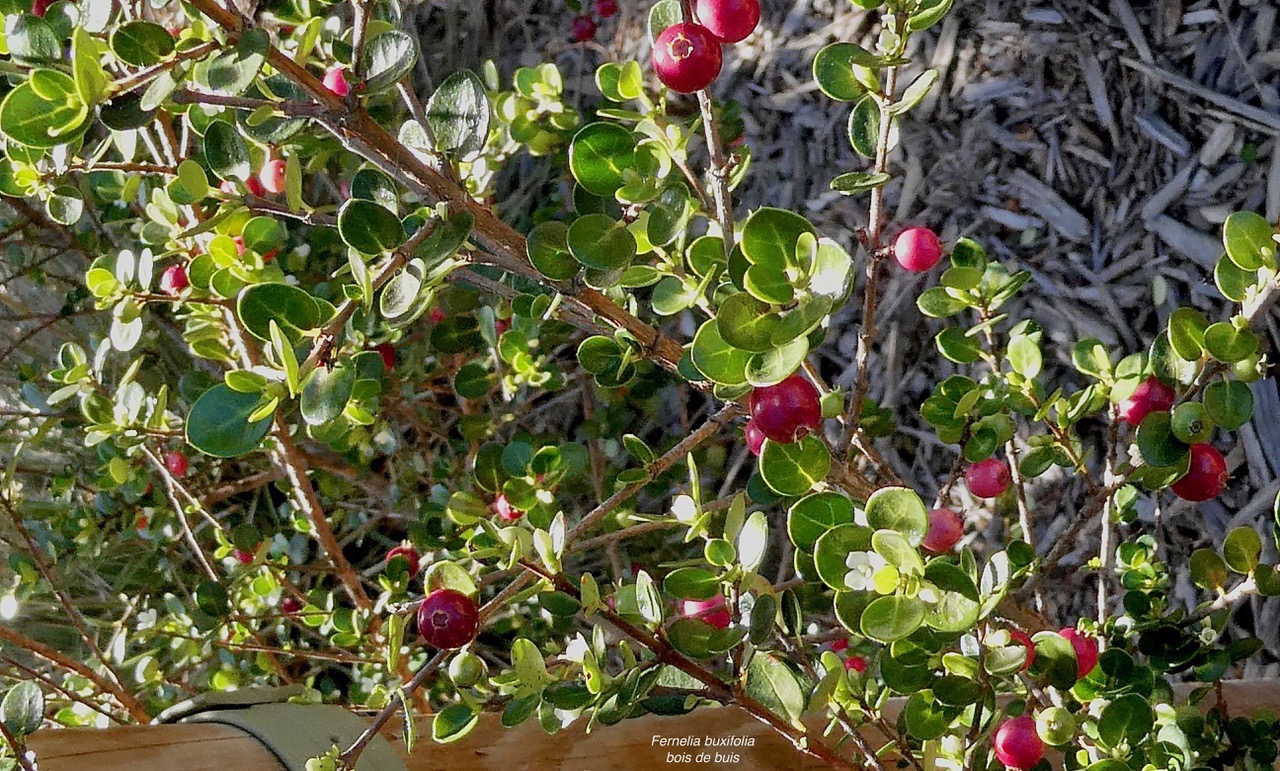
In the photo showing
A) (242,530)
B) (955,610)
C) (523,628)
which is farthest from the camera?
(523,628)

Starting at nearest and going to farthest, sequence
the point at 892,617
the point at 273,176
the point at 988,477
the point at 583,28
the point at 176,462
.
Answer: the point at 892,617, the point at 988,477, the point at 273,176, the point at 176,462, the point at 583,28

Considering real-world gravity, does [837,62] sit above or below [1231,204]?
above

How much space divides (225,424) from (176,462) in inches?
34.7

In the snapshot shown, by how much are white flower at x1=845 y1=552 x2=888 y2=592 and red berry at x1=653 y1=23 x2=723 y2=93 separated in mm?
299

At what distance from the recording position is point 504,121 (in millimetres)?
1178

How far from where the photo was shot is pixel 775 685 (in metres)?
0.62

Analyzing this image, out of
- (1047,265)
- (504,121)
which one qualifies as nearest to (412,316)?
(504,121)

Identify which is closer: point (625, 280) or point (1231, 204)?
point (625, 280)

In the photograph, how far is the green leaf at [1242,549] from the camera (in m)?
0.71

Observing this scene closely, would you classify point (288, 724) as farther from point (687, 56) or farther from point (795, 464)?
point (687, 56)

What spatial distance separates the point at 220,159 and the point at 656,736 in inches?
21.5

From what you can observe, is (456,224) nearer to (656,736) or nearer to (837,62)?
(837,62)

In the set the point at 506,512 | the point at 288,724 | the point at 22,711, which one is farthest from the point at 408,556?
the point at 22,711

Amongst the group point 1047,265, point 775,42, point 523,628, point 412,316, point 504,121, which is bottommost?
point 523,628
